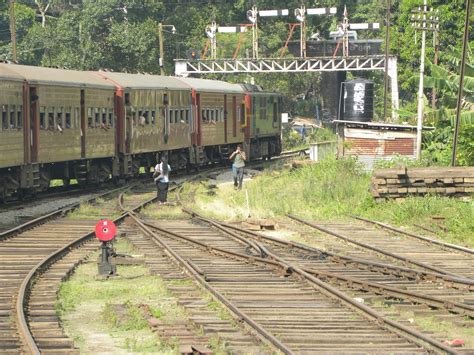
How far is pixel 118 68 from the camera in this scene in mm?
76375

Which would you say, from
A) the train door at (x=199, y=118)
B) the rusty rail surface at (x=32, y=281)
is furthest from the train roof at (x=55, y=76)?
the train door at (x=199, y=118)

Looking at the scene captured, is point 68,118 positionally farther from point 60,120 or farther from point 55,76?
point 55,76

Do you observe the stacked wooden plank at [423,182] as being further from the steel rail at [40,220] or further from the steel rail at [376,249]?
the steel rail at [40,220]

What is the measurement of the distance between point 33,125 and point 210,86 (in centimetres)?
1631

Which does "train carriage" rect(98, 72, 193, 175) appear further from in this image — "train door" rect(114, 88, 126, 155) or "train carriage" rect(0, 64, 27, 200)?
"train carriage" rect(0, 64, 27, 200)

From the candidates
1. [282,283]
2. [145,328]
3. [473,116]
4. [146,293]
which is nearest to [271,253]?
[282,283]

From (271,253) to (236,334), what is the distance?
6.48 meters

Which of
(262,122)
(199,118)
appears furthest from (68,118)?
(262,122)

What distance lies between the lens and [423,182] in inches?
1031

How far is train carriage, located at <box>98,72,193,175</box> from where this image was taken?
1288 inches

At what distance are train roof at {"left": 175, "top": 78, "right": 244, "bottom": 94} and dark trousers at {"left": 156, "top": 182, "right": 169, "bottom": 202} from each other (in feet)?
40.8

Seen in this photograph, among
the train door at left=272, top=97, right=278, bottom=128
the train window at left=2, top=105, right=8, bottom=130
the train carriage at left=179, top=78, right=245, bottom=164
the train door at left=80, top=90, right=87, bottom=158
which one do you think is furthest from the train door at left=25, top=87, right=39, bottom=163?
the train door at left=272, top=97, right=278, bottom=128

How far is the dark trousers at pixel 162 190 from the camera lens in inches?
1065

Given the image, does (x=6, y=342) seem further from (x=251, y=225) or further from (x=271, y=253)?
(x=251, y=225)
